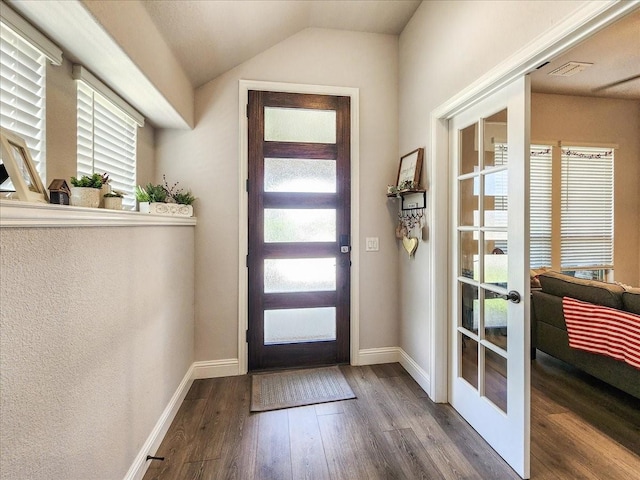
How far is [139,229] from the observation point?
1589mm

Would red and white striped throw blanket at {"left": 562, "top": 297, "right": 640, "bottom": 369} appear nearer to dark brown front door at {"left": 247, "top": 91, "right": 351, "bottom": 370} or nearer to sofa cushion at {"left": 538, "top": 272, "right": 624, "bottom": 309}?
sofa cushion at {"left": 538, "top": 272, "right": 624, "bottom": 309}

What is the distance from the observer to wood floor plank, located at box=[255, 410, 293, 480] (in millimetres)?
1624

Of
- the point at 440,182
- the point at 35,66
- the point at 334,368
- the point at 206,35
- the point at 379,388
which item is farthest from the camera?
the point at 334,368

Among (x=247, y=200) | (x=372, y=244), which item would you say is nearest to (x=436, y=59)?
(x=372, y=244)

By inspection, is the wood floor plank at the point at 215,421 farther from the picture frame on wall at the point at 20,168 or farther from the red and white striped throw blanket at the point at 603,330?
the red and white striped throw blanket at the point at 603,330

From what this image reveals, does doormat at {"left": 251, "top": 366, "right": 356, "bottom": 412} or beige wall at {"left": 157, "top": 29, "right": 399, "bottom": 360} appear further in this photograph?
beige wall at {"left": 157, "top": 29, "right": 399, "bottom": 360}

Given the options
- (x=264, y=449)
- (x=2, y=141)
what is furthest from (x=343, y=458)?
(x=2, y=141)

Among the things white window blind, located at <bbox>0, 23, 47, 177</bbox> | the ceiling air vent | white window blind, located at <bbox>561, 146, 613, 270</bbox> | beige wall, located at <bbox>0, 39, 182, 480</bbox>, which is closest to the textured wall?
beige wall, located at <bbox>0, 39, 182, 480</bbox>

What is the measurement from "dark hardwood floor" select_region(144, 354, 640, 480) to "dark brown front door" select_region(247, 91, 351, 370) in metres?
0.53

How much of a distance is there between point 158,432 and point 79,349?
1.04 meters

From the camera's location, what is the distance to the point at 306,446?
1.82 metres

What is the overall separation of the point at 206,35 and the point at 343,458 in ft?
9.17

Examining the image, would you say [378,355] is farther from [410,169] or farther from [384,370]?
[410,169]

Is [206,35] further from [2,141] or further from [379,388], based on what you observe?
[379,388]
